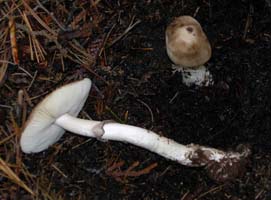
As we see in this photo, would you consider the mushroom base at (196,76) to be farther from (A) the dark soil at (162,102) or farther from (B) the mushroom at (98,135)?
(B) the mushroom at (98,135)

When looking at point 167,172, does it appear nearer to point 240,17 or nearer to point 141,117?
point 141,117

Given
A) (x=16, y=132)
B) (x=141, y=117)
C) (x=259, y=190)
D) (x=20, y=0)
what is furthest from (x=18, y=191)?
(x=259, y=190)

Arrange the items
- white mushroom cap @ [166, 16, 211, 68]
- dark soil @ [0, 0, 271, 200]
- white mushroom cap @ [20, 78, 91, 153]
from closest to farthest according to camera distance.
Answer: white mushroom cap @ [20, 78, 91, 153]
white mushroom cap @ [166, 16, 211, 68]
dark soil @ [0, 0, 271, 200]

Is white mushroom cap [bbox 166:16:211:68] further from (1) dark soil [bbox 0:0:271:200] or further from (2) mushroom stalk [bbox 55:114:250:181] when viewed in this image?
(2) mushroom stalk [bbox 55:114:250:181]

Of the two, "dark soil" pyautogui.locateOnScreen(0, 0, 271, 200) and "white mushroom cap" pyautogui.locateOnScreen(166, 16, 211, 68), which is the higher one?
"white mushroom cap" pyautogui.locateOnScreen(166, 16, 211, 68)

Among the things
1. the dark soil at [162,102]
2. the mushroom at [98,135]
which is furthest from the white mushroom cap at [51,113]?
the dark soil at [162,102]

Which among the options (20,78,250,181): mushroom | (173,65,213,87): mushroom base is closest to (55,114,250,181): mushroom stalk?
(20,78,250,181): mushroom

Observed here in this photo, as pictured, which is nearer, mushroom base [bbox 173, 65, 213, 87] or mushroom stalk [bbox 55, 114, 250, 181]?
mushroom stalk [bbox 55, 114, 250, 181]

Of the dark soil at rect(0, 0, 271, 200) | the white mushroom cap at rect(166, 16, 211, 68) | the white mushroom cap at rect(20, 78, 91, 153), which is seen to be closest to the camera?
the white mushroom cap at rect(20, 78, 91, 153)
